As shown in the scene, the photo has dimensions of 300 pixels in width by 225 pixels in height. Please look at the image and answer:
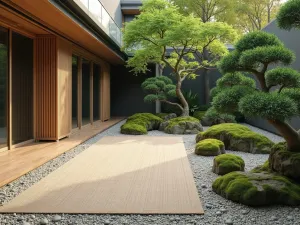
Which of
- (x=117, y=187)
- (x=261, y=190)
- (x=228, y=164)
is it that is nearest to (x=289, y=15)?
(x=261, y=190)

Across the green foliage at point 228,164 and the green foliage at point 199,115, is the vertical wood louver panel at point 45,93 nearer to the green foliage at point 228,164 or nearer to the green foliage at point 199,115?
the green foliage at point 228,164

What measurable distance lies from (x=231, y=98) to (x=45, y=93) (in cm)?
513

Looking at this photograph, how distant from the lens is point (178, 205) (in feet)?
11.5

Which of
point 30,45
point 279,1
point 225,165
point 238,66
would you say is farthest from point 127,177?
point 279,1

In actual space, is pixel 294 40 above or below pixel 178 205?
above

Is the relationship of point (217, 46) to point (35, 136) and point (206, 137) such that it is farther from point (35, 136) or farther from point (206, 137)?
point (35, 136)

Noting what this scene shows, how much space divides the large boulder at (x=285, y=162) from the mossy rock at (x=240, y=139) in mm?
2752

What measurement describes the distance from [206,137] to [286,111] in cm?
442

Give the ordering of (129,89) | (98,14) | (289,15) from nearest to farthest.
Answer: (289,15) < (98,14) < (129,89)

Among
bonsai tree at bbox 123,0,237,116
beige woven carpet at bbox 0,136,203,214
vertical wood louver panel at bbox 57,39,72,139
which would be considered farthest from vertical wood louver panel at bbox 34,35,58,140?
bonsai tree at bbox 123,0,237,116

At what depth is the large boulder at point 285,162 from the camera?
3.85 meters

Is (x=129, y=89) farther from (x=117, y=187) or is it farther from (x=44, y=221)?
(x=44, y=221)

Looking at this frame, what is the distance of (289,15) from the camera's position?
3.86 meters

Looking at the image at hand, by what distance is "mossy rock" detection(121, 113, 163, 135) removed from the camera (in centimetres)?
1025
